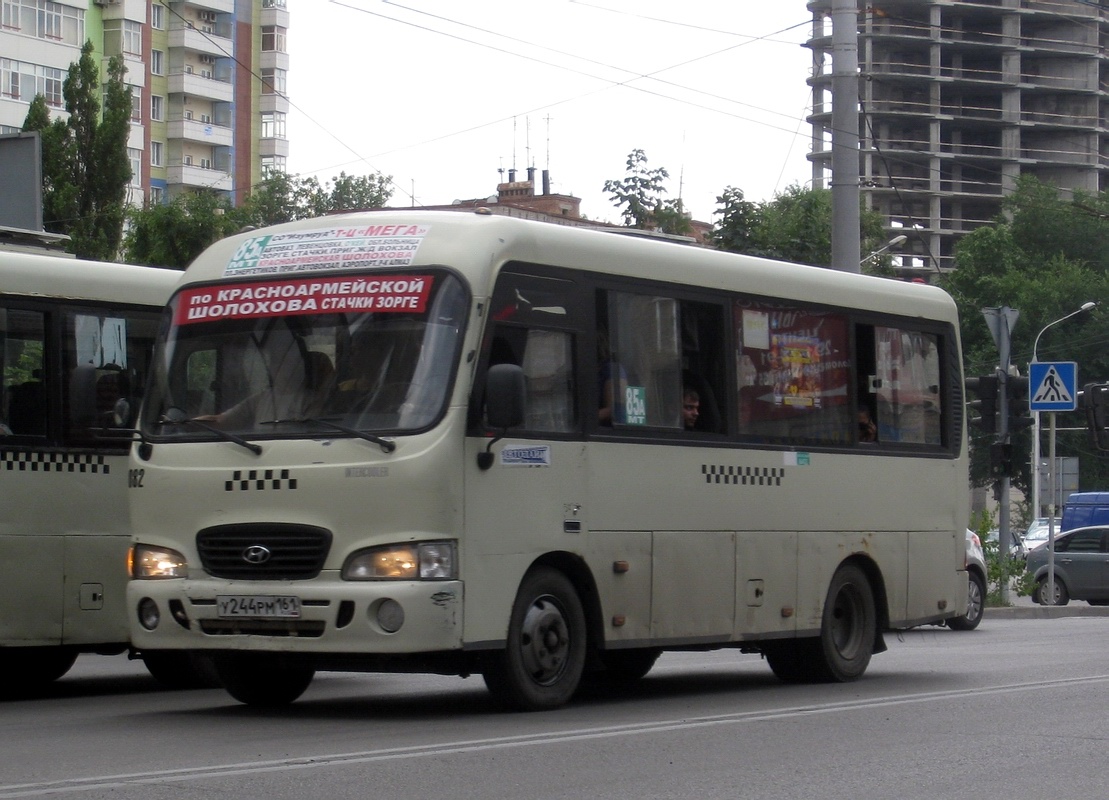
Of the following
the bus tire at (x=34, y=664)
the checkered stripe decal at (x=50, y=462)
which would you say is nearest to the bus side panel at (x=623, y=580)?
the checkered stripe decal at (x=50, y=462)

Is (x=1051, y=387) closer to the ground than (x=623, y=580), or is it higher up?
higher up

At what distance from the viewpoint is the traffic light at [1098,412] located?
2042 cm

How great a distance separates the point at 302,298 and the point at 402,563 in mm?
1719

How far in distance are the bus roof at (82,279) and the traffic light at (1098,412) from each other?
444 inches

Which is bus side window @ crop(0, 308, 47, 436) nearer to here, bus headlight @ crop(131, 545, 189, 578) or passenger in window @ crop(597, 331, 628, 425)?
bus headlight @ crop(131, 545, 189, 578)

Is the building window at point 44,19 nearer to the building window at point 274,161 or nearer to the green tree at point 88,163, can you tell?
the building window at point 274,161

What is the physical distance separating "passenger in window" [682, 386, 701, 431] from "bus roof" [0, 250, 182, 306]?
12.7 feet

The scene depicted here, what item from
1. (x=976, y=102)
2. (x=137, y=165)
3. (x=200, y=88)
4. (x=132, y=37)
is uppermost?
(x=976, y=102)

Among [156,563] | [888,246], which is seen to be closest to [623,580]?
[156,563]

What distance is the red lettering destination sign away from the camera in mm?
10289

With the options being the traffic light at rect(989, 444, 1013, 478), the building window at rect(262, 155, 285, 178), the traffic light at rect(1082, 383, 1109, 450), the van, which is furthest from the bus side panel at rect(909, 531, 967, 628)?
the building window at rect(262, 155, 285, 178)

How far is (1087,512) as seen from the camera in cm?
5388

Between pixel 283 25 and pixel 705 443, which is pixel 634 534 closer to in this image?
pixel 705 443

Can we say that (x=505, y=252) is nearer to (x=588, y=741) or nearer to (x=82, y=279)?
(x=588, y=741)
